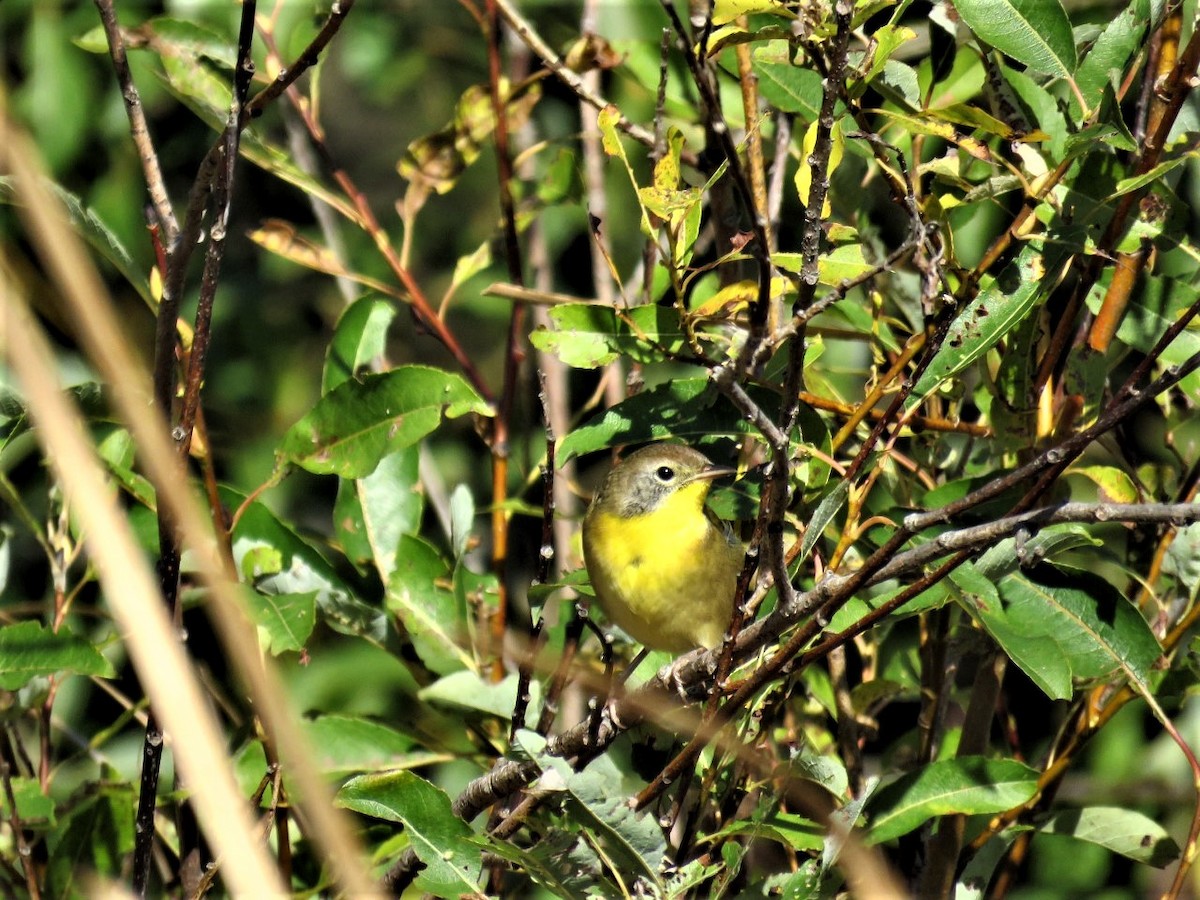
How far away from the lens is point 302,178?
281 cm

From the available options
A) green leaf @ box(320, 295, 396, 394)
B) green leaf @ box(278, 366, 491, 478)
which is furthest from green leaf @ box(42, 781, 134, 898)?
green leaf @ box(320, 295, 396, 394)

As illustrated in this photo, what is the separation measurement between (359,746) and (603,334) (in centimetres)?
113

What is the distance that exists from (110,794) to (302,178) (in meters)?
1.27

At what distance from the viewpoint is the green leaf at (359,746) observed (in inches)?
111

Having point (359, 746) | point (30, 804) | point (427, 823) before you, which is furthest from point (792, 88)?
point (30, 804)

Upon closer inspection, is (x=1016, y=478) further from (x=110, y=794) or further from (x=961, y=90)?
(x=110, y=794)

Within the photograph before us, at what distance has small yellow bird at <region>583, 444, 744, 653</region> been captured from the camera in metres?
3.15

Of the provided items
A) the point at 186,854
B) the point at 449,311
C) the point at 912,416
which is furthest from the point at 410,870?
the point at 449,311

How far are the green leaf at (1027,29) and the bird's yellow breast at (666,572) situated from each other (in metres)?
1.42

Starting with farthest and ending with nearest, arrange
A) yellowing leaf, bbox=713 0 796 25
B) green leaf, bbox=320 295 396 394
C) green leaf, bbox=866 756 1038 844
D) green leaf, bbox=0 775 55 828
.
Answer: green leaf, bbox=320 295 396 394 < green leaf, bbox=0 775 55 828 < green leaf, bbox=866 756 1038 844 < yellowing leaf, bbox=713 0 796 25

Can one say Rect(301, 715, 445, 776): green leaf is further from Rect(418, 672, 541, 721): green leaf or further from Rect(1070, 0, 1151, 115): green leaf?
Rect(1070, 0, 1151, 115): green leaf

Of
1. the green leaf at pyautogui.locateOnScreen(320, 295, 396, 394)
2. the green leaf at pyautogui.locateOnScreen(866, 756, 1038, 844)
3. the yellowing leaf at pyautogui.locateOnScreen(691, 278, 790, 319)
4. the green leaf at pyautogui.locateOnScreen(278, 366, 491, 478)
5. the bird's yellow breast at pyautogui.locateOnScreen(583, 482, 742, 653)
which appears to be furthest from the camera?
the bird's yellow breast at pyautogui.locateOnScreen(583, 482, 742, 653)

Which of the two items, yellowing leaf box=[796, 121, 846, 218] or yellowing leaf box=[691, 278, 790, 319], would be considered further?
yellowing leaf box=[691, 278, 790, 319]

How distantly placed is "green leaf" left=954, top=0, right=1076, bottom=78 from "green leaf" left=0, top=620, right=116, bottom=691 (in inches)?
69.9
